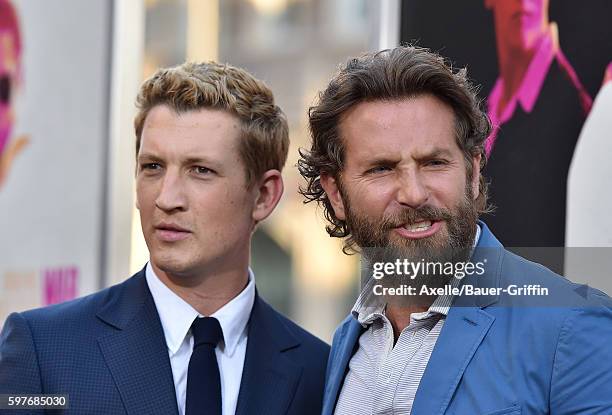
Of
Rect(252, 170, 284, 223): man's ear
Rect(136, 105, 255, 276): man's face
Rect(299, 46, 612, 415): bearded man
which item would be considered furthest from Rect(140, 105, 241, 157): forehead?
Rect(299, 46, 612, 415): bearded man

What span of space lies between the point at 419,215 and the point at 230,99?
767mm

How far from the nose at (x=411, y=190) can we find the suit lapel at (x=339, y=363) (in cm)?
45

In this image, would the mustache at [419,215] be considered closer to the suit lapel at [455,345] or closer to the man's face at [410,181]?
the man's face at [410,181]

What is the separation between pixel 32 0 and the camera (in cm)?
374

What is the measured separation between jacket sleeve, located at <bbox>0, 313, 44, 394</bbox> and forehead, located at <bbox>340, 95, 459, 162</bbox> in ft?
3.19

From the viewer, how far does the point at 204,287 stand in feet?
8.81

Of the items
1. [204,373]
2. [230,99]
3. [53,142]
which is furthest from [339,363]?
[53,142]

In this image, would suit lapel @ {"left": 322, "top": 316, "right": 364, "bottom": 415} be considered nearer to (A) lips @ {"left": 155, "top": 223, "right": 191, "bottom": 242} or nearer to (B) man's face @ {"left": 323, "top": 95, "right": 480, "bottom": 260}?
(B) man's face @ {"left": 323, "top": 95, "right": 480, "bottom": 260}

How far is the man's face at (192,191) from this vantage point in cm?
259

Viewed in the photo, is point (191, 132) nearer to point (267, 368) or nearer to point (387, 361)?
point (267, 368)

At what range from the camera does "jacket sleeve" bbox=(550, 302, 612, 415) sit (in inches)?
77.2

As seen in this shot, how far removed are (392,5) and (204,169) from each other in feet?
2.45

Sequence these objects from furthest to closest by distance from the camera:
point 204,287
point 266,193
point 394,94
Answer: point 266,193
point 204,287
point 394,94

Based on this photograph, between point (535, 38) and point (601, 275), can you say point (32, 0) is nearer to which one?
point (535, 38)
